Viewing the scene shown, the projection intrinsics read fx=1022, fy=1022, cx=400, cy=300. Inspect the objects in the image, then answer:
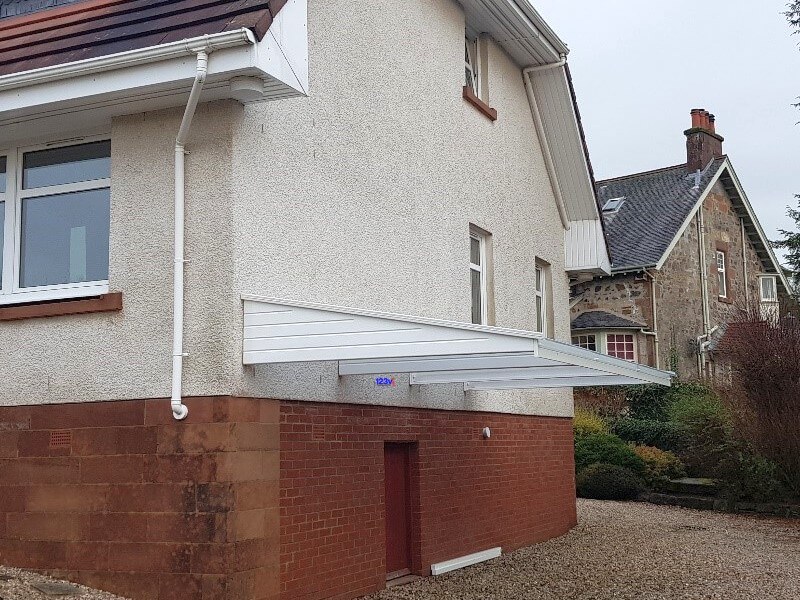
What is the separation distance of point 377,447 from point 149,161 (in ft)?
12.5

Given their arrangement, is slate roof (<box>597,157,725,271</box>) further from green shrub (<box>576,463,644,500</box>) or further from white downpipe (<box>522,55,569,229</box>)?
white downpipe (<box>522,55,569,229</box>)

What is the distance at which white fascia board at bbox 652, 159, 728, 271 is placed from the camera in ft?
96.6

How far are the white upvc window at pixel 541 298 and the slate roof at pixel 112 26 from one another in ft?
29.9

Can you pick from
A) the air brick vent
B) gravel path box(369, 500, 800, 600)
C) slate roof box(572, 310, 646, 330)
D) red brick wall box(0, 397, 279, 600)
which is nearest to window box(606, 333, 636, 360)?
slate roof box(572, 310, 646, 330)

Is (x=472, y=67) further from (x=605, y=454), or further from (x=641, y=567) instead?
(x=605, y=454)

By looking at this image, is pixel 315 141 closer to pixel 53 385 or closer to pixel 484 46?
pixel 53 385

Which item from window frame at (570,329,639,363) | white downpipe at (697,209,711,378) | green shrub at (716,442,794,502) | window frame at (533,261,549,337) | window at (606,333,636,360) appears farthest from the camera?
white downpipe at (697,209,711,378)

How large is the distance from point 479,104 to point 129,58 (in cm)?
694

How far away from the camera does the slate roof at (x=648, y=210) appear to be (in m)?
29.8

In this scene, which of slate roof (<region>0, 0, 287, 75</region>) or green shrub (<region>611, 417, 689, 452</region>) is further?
green shrub (<region>611, 417, 689, 452</region>)

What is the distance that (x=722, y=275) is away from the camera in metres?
33.6

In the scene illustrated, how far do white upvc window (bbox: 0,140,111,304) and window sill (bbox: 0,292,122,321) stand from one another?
0.42 ft

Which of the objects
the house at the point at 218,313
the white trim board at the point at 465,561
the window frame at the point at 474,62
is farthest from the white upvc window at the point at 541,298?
the house at the point at 218,313

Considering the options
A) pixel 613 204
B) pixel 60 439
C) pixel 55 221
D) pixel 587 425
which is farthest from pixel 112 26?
pixel 613 204
